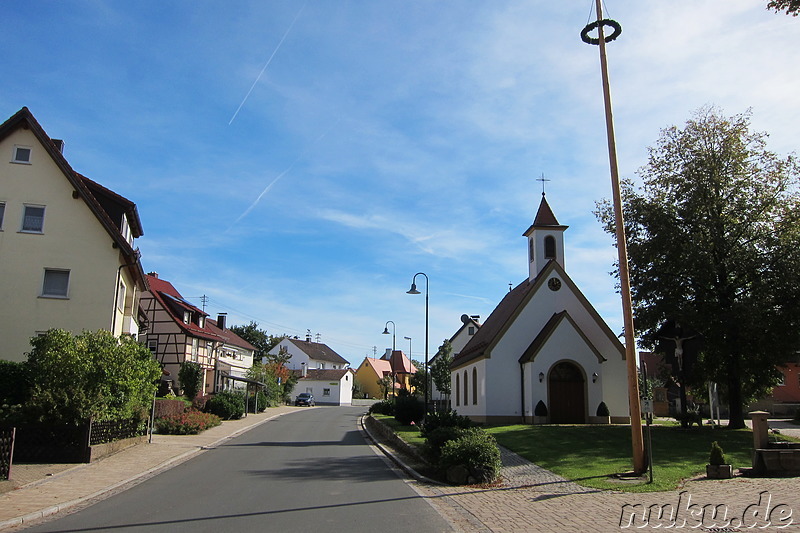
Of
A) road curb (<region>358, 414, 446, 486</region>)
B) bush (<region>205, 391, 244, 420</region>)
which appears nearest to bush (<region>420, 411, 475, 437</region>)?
road curb (<region>358, 414, 446, 486</region>)

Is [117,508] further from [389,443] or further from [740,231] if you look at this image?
[740,231]

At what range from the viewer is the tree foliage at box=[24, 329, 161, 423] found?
16922mm

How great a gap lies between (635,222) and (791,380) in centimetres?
3971

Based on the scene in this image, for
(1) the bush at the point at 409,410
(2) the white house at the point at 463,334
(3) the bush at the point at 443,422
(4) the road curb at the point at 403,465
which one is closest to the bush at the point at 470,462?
(4) the road curb at the point at 403,465

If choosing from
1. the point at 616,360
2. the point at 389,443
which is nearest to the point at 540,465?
the point at 389,443

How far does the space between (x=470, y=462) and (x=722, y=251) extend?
17.8 meters

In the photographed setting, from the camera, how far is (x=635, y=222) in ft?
92.5

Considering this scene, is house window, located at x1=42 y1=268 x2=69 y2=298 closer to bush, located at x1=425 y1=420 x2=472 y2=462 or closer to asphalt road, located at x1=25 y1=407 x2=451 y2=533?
asphalt road, located at x1=25 y1=407 x2=451 y2=533

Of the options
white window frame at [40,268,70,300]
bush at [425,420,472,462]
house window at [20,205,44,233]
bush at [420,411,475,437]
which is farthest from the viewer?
house window at [20,205,44,233]

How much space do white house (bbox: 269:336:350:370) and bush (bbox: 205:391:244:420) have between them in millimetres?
52005

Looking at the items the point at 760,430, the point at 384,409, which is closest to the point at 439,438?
the point at 760,430

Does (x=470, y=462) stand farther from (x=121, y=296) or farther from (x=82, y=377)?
(x=121, y=296)

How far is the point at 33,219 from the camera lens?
2542 cm

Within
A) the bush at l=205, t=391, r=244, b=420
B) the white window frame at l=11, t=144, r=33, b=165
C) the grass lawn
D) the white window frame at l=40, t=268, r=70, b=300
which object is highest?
the white window frame at l=11, t=144, r=33, b=165
